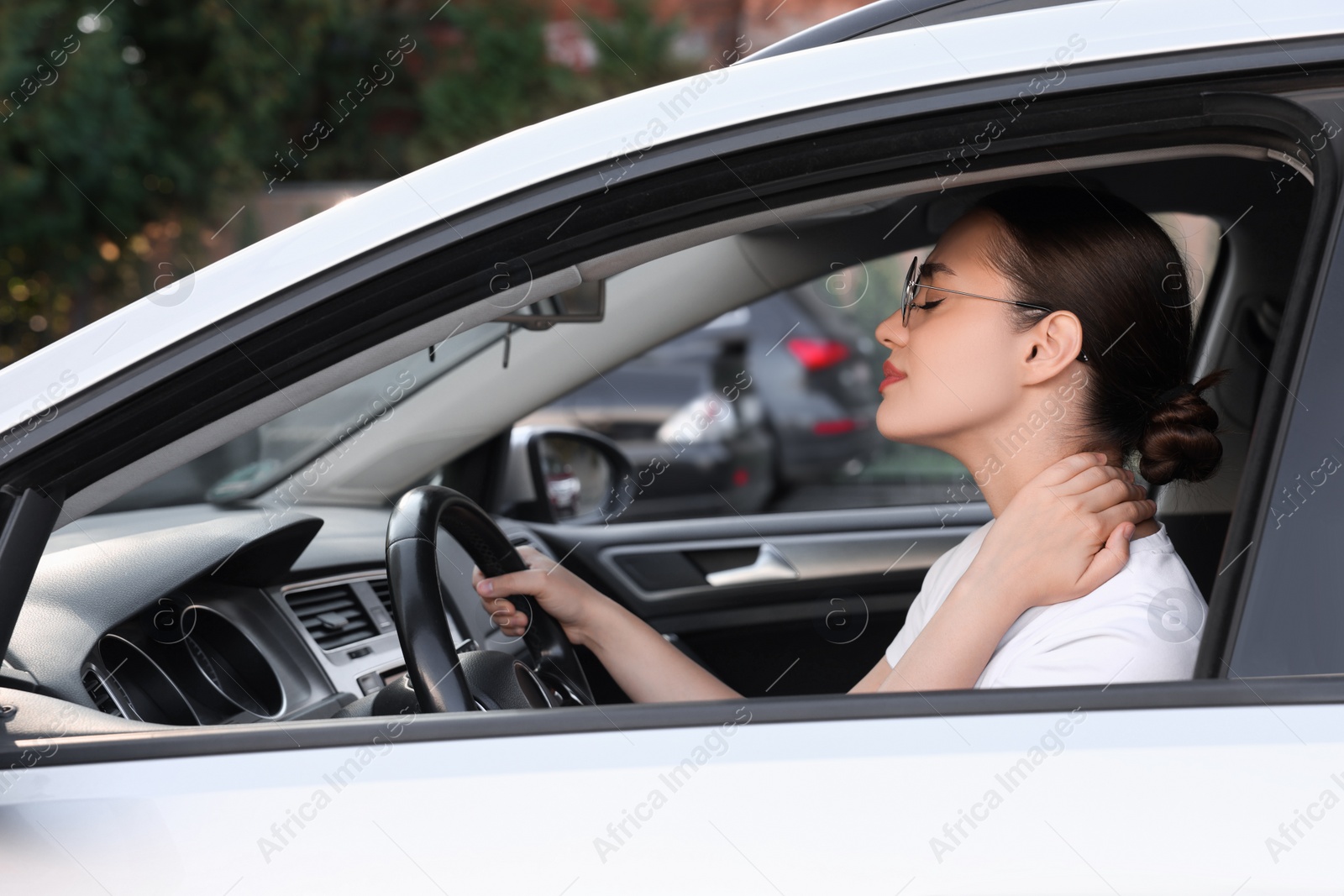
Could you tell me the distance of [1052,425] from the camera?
146 centimetres

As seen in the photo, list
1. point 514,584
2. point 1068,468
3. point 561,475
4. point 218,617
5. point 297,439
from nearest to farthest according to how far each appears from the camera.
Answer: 1. point 1068,468
2. point 514,584
3. point 218,617
4. point 297,439
5. point 561,475

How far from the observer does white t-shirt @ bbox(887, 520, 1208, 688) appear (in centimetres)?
121

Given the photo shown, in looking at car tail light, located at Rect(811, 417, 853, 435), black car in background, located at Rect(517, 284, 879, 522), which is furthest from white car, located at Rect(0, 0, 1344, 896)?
car tail light, located at Rect(811, 417, 853, 435)

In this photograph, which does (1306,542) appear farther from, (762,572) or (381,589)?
(762,572)

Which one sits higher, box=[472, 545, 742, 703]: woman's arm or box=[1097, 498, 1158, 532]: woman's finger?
box=[472, 545, 742, 703]: woman's arm

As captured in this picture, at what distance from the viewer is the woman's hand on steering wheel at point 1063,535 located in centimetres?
131

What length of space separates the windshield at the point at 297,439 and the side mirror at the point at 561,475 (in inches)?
12.4

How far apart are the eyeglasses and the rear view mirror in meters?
0.48

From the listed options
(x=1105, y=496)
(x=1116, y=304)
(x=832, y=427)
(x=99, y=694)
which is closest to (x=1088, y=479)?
(x=1105, y=496)

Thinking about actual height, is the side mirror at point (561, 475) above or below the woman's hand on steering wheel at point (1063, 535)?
above

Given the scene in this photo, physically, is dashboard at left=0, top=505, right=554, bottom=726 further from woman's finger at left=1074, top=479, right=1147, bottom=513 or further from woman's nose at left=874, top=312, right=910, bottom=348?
woman's finger at left=1074, top=479, right=1147, bottom=513

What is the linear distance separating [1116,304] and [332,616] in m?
1.48

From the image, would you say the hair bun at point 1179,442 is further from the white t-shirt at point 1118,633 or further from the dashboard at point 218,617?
the dashboard at point 218,617

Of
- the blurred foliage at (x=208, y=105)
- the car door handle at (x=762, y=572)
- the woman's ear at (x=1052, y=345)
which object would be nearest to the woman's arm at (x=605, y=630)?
the woman's ear at (x=1052, y=345)
